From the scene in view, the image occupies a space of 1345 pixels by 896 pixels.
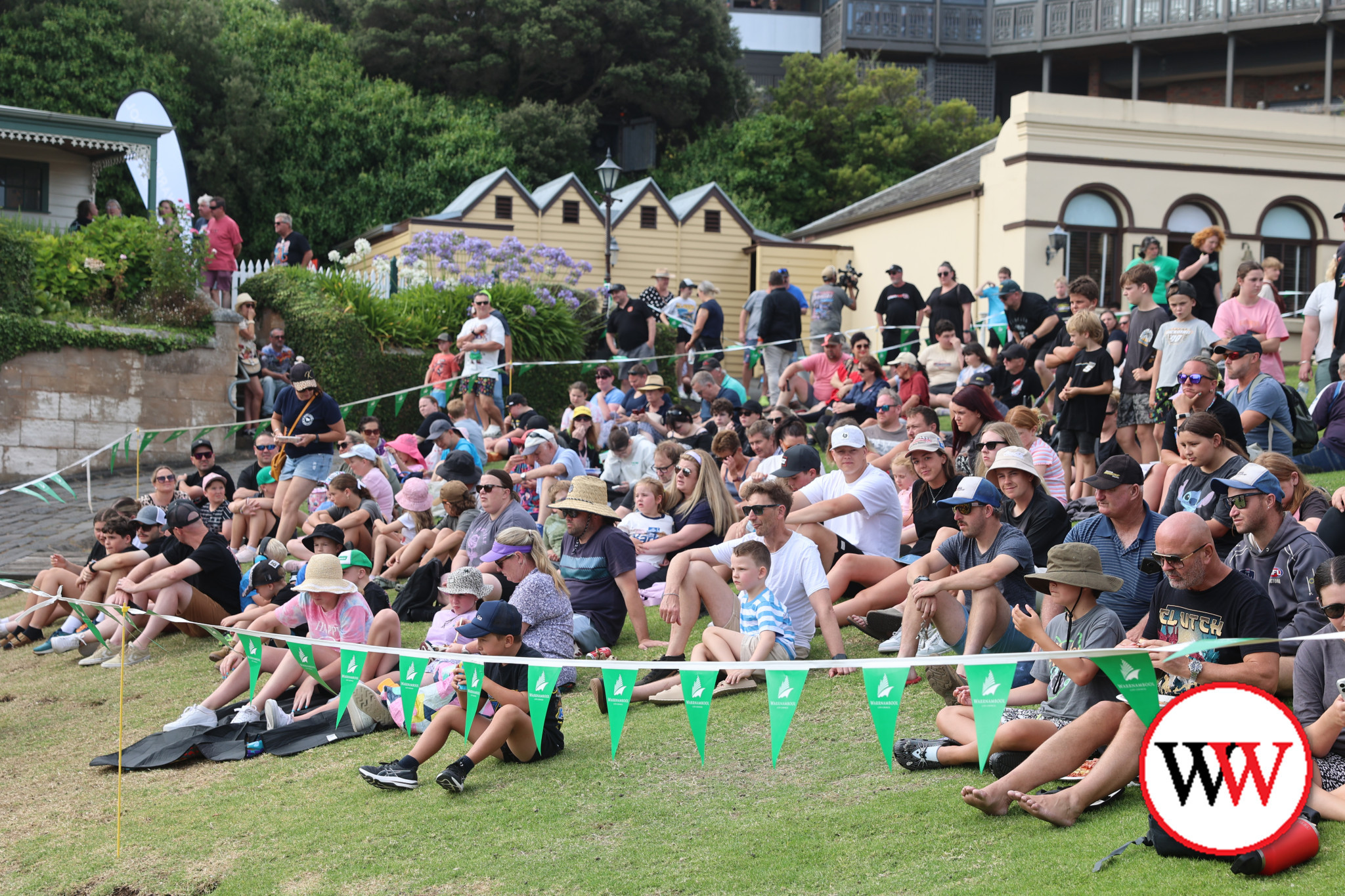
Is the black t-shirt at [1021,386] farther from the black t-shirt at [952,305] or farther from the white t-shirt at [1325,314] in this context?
the black t-shirt at [952,305]

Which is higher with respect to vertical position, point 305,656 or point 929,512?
point 929,512

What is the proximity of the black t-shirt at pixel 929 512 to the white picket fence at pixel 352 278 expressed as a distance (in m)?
13.1

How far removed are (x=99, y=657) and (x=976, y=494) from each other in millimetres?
7497

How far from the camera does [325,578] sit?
317 inches

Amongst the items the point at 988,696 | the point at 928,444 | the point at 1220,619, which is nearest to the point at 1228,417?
the point at 928,444

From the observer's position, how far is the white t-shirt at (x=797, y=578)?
7730 millimetres

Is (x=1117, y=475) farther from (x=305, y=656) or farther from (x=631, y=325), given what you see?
(x=631, y=325)

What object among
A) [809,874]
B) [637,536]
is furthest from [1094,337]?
[809,874]

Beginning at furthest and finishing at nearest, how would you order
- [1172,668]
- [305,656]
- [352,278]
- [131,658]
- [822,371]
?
[352,278] < [822,371] < [131,658] < [305,656] < [1172,668]

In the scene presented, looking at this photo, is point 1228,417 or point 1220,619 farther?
point 1228,417

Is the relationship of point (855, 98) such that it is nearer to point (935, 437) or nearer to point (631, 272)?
point (631, 272)

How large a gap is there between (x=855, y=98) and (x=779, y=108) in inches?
105

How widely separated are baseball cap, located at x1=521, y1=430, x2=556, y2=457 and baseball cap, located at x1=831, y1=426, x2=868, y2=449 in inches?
158

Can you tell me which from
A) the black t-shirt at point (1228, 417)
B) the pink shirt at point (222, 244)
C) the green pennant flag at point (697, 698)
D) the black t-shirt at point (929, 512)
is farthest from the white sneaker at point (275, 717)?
the pink shirt at point (222, 244)
